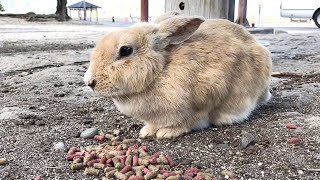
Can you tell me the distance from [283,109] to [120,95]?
1.31 metres

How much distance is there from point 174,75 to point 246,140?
0.54m

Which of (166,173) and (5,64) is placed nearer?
(166,173)

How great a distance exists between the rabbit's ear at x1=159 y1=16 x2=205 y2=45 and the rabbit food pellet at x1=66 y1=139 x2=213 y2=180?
658 millimetres

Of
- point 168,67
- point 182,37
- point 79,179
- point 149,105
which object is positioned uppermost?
point 182,37

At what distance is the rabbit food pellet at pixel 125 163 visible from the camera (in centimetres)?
218

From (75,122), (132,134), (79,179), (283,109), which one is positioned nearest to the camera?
(79,179)

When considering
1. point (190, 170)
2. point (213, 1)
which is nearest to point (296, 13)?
point (213, 1)

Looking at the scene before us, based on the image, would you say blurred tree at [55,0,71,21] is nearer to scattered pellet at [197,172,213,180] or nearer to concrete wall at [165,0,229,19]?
concrete wall at [165,0,229,19]

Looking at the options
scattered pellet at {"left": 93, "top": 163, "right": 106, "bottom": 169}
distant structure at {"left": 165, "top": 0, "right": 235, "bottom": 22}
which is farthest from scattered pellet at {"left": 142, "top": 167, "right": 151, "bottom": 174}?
distant structure at {"left": 165, "top": 0, "right": 235, "bottom": 22}

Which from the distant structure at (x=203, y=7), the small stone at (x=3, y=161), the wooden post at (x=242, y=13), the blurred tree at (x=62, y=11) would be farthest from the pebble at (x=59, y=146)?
the blurred tree at (x=62, y=11)

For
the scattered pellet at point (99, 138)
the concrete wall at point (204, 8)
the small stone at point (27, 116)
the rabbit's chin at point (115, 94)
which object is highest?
the concrete wall at point (204, 8)

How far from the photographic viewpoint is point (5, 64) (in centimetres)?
539

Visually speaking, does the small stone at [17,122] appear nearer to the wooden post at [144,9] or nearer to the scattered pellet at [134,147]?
the scattered pellet at [134,147]

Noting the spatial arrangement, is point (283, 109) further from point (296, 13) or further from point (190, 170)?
point (296, 13)
